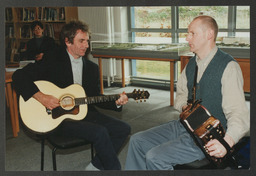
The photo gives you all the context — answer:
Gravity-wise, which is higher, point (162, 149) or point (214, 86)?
point (214, 86)

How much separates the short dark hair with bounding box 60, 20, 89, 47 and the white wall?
4 centimetres

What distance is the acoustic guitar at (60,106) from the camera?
8.68 ft

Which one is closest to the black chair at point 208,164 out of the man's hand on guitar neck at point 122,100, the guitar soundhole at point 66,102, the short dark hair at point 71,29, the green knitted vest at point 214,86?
the green knitted vest at point 214,86

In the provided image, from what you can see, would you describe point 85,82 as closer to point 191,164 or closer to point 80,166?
point 80,166

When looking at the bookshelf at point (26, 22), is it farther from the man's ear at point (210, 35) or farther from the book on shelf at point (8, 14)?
the man's ear at point (210, 35)

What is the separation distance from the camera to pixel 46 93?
2.66m

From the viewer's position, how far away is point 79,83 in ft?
8.82

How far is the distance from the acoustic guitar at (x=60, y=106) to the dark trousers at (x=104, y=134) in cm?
10

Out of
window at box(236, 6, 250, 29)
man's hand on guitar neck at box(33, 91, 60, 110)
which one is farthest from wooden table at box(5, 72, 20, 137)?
window at box(236, 6, 250, 29)

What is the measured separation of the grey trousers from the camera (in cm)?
243

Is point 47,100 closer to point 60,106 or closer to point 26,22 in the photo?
point 60,106

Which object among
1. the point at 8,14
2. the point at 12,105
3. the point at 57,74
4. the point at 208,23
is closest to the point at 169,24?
the point at 208,23

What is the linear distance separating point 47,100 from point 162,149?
2.98ft

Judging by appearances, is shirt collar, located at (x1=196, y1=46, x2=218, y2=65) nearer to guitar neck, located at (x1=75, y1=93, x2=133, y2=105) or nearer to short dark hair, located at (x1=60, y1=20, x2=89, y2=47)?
guitar neck, located at (x1=75, y1=93, x2=133, y2=105)
